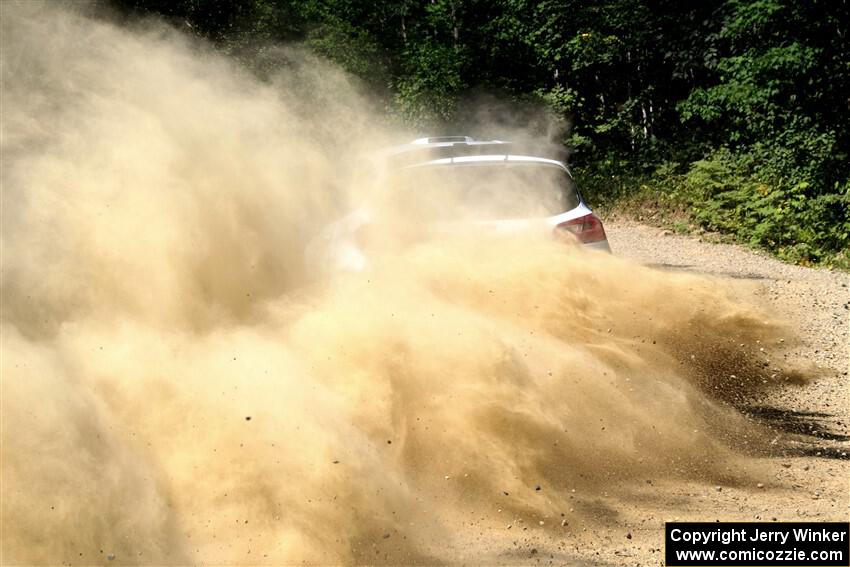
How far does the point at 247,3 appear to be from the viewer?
2334 centimetres

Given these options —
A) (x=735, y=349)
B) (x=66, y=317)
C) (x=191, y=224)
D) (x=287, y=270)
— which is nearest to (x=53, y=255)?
(x=66, y=317)

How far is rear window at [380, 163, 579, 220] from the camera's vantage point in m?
8.47

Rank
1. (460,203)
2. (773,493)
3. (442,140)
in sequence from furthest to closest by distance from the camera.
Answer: (442,140)
(460,203)
(773,493)

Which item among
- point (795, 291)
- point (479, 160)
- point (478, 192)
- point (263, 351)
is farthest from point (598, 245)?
point (795, 291)

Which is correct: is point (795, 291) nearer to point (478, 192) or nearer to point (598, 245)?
point (598, 245)

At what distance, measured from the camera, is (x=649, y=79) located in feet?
72.5

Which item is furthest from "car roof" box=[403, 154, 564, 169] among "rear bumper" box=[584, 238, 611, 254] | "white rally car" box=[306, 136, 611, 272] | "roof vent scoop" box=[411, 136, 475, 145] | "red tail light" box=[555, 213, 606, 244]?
"roof vent scoop" box=[411, 136, 475, 145]

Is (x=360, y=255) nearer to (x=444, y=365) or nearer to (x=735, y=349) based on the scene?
(x=444, y=365)

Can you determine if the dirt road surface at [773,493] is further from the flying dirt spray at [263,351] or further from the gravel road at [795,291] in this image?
the flying dirt spray at [263,351]

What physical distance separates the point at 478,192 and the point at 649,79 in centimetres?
1495

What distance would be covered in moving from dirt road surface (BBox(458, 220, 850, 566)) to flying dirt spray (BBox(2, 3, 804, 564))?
0.20 m

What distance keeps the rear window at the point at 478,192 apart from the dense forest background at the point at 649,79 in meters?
7.14

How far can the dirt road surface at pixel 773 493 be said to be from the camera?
16.6 ft

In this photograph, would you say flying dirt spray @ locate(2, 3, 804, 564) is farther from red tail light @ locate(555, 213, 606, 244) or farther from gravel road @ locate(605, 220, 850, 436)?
gravel road @ locate(605, 220, 850, 436)
